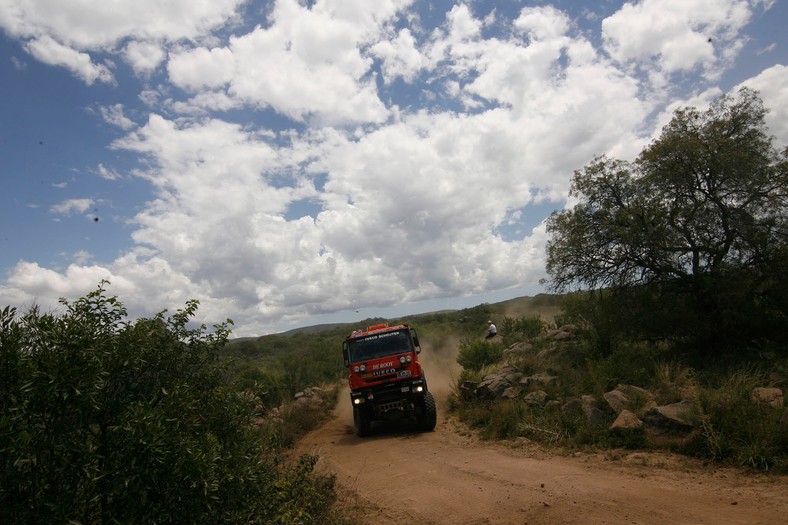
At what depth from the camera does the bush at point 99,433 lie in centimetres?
311

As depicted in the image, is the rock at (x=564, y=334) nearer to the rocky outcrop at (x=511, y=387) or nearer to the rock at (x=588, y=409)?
the rocky outcrop at (x=511, y=387)

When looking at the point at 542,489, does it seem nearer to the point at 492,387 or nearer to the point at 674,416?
the point at 674,416

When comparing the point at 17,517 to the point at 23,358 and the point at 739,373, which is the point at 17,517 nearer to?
the point at 23,358

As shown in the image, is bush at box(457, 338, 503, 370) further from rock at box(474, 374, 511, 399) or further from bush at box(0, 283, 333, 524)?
bush at box(0, 283, 333, 524)

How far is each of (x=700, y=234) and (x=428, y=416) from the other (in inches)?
425

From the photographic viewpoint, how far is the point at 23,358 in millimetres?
3221

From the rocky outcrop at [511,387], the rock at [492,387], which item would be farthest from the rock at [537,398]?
the rock at [492,387]

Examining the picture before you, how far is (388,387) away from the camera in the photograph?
1332 centimetres

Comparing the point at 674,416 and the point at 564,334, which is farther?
the point at 564,334

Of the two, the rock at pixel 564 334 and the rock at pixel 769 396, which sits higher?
the rock at pixel 564 334

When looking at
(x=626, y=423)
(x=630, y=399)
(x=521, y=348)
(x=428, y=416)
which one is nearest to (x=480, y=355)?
(x=521, y=348)

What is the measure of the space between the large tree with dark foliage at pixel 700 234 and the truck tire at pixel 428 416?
320 inches

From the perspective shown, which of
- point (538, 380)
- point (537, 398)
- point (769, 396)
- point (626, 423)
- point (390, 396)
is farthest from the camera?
point (538, 380)

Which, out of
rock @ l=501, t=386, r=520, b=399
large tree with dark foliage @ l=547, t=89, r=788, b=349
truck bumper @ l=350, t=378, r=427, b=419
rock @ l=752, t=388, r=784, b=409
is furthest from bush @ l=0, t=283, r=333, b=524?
large tree with dark foliage @ l=547, t=89, r=788, b=349
